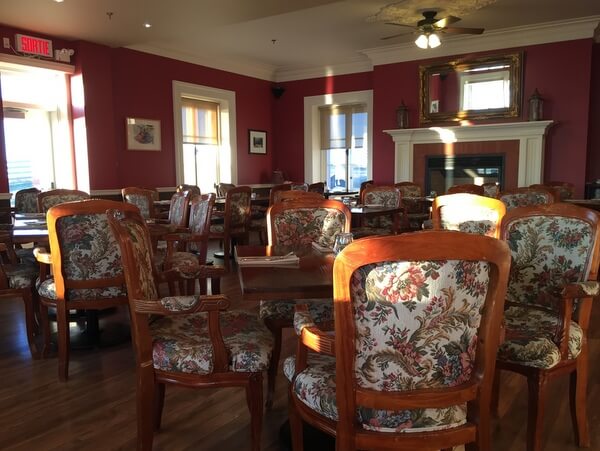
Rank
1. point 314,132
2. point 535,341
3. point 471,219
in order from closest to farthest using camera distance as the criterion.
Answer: point 535,341, point 471,219, point 314,132

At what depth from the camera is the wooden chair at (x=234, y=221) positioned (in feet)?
17.3

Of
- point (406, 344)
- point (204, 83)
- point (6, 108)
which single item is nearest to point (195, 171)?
point (204, 83)

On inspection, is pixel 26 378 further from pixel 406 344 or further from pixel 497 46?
pixel 497 46

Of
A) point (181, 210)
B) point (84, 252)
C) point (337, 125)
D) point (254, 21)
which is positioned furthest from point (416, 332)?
point (337, 125)

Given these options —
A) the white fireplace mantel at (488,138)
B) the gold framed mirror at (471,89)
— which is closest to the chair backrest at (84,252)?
the white fireplace mantel at (488,138)

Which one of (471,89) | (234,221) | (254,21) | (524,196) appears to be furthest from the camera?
(471,89)

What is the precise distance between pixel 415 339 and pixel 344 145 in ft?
27.3

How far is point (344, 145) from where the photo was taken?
934 centimetres

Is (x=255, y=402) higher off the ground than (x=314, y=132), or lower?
lower

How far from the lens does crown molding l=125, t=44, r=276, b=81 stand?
7.36 m

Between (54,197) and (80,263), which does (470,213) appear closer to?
(80,263)

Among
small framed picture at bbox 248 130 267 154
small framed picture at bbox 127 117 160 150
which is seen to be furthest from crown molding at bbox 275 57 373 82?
small framed picture at bbox 127 117 160 150

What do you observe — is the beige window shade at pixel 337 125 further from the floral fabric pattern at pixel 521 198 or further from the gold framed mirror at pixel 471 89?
the floral fabric pattern at pixel 521 198

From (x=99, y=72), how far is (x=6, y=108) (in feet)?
3.97
